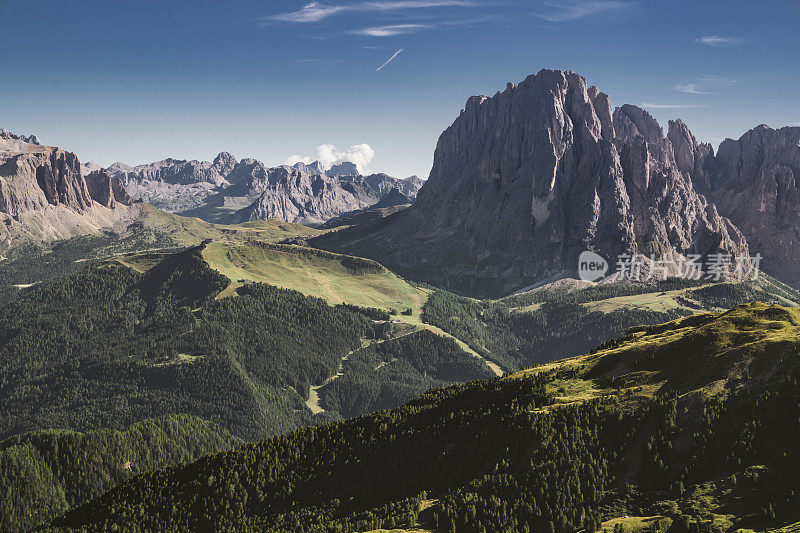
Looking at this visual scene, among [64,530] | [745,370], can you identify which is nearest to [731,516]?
[745,370]

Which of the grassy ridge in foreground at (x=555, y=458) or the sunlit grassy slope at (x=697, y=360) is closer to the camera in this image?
the grassy ridge in foreground at (x=555, y=458)

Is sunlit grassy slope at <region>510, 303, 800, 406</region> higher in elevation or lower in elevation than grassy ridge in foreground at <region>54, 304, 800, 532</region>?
higher

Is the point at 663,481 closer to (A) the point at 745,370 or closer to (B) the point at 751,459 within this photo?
(B) the point at 751,459

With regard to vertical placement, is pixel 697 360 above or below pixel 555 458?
above

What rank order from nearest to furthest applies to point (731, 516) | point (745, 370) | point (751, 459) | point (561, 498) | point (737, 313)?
point (731, 516)
point (751, 459)
point (561, 498)
point (745, 370)
point (737, 313)

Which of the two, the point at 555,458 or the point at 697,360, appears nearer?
the point at 555,458

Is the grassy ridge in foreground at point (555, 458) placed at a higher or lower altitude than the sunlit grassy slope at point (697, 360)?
lower

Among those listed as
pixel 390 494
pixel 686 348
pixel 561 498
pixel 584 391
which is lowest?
pixel 390 494

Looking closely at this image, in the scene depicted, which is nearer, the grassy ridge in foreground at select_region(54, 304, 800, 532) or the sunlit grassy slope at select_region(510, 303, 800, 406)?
the grassy ridge in foreground at select_region(54, 304, 800, 532)
